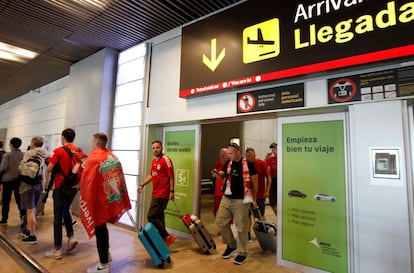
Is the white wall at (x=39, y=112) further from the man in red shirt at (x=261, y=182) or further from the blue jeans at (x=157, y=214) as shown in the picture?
the man in red shirt at (x=261, y=182)

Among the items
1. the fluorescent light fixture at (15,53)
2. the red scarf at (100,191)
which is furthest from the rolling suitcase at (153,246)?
the fluorescent light fixture at (15,53)

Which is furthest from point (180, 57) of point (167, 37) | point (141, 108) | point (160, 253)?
point (160, 253)

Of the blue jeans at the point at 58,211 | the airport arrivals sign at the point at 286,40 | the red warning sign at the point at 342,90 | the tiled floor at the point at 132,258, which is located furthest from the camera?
the blue jeans at the point at 58,211

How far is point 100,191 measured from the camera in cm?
268

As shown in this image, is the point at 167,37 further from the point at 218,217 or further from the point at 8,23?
the point at 218,217

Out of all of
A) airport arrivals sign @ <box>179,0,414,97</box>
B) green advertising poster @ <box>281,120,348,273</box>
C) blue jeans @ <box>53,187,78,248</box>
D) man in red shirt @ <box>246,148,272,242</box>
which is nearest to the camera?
airport arrivals sign @ <box>179,0,414,97</box>

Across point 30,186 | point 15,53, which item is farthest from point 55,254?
point 15,53

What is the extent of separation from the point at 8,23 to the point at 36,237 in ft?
12.0

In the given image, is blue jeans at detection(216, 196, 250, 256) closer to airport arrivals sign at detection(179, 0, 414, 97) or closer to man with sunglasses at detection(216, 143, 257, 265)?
man with sunglasses at detection(216, 143, 257, 265)

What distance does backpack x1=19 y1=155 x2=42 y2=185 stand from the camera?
368cm

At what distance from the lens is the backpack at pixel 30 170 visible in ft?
12.1

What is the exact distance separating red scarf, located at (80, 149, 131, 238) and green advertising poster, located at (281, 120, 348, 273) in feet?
6.35

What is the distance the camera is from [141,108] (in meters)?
4.76

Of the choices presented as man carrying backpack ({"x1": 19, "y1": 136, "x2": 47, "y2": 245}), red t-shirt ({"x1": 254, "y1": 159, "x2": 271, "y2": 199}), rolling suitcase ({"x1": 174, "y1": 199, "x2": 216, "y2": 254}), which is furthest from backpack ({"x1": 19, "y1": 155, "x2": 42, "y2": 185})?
red t-shirt ({"x1": 254, "y1": 159, "x2": 271, "y2": 199})
